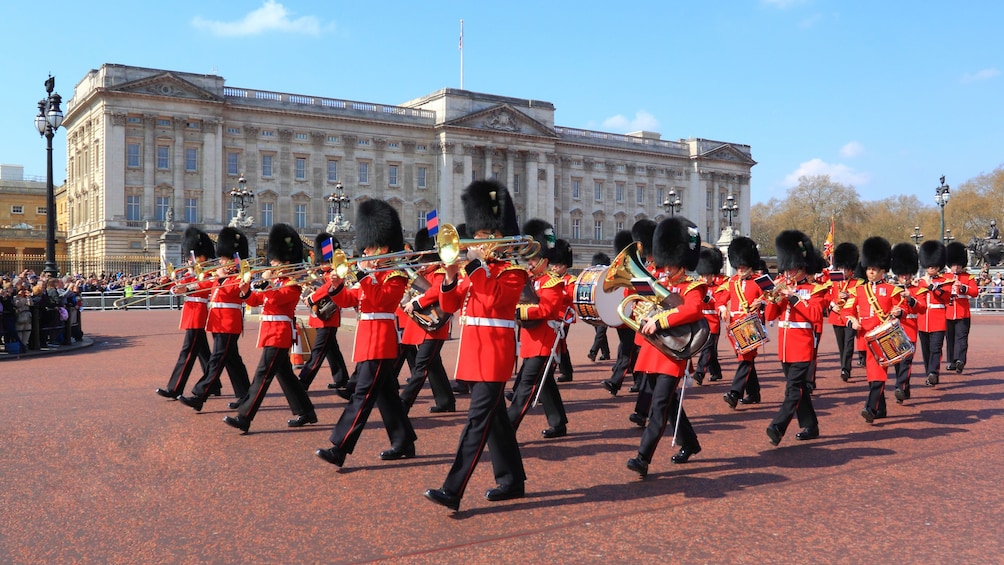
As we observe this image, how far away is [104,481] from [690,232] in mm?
4129

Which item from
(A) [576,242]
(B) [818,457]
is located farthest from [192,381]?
(A) [576,242]

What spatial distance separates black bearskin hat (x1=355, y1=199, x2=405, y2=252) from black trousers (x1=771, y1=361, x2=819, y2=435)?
3110 millimetres

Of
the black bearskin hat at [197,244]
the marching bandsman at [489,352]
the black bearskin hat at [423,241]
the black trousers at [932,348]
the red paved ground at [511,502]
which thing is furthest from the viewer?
the black trousers at [932,348]

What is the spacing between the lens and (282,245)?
759cm

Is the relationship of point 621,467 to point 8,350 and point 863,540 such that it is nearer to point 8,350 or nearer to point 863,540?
point 863,540

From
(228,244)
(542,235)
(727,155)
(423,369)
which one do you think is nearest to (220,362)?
(228,244)

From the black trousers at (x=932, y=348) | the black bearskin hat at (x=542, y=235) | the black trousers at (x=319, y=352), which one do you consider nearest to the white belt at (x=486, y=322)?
the black bearskin hat at (x=542, y=235)

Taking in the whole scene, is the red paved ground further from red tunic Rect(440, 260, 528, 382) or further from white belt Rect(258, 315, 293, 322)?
white belt Rect(258, 315, 293, 322)

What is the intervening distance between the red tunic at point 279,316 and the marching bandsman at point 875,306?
4913 millimetres

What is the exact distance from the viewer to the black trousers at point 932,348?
33.7ft

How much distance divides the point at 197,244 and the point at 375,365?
4239 mm

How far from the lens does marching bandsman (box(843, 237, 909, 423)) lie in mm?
7547

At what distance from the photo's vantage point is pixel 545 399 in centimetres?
705

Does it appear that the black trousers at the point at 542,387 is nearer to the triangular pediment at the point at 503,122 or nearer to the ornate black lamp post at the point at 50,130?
the ornate black lamp post at the point at 50,130
